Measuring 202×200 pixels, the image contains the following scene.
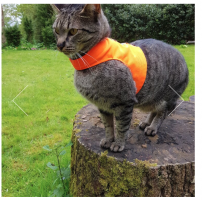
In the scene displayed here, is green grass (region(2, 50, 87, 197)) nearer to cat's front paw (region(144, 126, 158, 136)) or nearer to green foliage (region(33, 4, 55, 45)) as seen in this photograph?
green foliage (region(33, 4, 55, 45))

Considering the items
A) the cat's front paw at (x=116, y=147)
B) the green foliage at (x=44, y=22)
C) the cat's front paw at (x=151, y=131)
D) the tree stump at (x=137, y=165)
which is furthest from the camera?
the green foliage at (x=44, y=22)

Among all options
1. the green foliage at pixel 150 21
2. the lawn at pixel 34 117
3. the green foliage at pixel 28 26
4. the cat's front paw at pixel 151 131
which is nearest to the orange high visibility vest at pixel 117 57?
the lawn at pixel 34 117

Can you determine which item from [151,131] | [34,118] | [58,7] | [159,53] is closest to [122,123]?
[151,131]

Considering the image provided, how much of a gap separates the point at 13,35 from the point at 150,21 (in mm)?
6302

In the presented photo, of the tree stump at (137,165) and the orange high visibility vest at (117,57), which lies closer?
the orange high visibility vest at (117,57)

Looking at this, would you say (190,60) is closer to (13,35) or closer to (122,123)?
(122,123)

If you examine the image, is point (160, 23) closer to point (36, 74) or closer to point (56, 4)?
point (36, 74)

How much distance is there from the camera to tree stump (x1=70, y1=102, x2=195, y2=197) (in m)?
1.37

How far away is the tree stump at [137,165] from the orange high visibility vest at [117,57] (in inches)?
20.5

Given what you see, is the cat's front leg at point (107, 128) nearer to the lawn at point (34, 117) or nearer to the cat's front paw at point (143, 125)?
the cat's front paw at point (143, 125)

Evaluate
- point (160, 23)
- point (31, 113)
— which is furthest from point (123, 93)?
point (160, 23)

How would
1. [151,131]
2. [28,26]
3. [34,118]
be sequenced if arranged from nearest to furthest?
[151,131] → [34,118] → [28,26]

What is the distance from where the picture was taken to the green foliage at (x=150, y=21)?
390 centimetres

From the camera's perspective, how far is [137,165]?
1.36 metres
